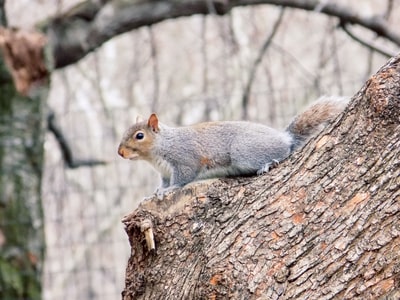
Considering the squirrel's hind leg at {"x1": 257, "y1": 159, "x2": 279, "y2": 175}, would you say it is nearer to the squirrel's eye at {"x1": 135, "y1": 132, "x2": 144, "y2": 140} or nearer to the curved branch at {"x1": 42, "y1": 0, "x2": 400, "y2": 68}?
the squirrel's eye at {"x1": 135, "y1": 132, "x2": 144, "y2": 140}

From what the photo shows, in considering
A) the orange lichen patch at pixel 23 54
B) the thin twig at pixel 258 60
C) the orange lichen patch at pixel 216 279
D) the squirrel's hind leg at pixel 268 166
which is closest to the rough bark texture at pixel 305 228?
the orange lichen patch at pixel 216 279

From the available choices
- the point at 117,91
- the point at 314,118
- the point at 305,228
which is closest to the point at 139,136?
the point at 314,118

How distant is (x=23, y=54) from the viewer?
17.4ft

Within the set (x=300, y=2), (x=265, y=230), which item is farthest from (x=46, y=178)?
(x=265, y=230)

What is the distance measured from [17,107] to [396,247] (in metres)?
3.86

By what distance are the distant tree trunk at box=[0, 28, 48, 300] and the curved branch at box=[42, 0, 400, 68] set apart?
0.27 metres

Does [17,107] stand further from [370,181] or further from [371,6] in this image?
[371,6]

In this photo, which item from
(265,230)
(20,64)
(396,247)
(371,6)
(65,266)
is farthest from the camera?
(371,6)

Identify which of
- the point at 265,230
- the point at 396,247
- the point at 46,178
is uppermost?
the point at 46,178

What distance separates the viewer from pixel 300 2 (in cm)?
562

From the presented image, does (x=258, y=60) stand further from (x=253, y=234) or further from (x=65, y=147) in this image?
(x=253, y=234)

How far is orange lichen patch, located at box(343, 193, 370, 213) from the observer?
216 centimetres

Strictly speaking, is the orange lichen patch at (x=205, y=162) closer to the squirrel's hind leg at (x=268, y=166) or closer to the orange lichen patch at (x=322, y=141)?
the squirrel's hind leg at (x=268, y=166)

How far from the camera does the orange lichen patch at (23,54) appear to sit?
205 inches
